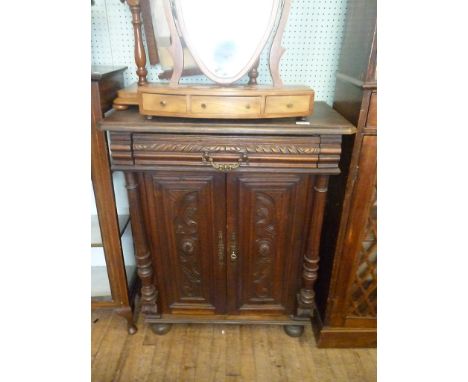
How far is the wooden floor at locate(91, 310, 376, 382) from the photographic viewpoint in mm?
1294

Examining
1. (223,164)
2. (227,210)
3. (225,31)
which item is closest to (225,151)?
(223,164)

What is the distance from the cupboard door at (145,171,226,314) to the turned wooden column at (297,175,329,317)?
1.13 feet

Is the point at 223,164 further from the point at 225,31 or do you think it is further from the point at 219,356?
the point at 219,356

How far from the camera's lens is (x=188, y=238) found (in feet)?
4.08

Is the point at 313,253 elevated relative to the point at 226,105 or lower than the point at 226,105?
lower

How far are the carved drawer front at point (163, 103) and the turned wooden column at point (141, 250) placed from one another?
0.25 metres

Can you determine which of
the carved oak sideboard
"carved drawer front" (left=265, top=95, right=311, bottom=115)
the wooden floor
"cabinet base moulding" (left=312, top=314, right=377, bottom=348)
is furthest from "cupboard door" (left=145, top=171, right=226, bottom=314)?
"cabinet base moulding" (left=312, top=314, right=377, bottom=348)

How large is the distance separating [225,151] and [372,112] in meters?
0.50

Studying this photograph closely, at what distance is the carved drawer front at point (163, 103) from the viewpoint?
3.27 ft

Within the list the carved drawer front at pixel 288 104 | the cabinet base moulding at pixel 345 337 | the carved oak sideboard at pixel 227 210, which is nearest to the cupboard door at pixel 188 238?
the carved oak sideboard at pixel 227 210

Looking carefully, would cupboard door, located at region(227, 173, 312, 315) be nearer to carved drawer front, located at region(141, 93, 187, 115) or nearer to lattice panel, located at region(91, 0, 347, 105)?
carved drawer front, located at region(141, 93, 187, 115)
